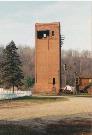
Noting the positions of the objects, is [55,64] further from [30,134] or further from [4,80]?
[30,134]

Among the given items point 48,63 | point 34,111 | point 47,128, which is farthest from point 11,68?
point 47,128

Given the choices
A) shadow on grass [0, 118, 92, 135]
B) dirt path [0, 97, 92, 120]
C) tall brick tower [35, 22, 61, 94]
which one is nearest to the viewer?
shadow on grass [0, 118, 92, 135]

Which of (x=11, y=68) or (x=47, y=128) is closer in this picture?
(x=47, y=128)

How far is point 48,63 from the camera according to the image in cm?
7294

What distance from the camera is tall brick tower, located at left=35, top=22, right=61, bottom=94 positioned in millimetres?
72688

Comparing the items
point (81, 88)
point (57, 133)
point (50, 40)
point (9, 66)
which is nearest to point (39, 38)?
point (50, 40)

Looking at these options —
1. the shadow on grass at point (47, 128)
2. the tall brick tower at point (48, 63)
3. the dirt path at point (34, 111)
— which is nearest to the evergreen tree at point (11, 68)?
the tall brick tower at point (48, 63)

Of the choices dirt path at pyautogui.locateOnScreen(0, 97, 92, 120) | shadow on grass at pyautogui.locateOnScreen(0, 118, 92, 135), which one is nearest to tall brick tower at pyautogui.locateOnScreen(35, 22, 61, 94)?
dirt path at pyautogui.locateOnScreen(0, 97, 92, 120)

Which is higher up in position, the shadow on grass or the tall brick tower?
the tall brick tower

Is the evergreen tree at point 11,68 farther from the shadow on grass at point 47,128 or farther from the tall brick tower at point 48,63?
the shadow on grass at point 47,128

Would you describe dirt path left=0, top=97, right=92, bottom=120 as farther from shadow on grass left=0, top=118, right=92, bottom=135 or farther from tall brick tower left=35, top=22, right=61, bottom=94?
tall brick tower left=35, top=22, right=61, bottom=94

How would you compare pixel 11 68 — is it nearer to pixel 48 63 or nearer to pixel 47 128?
pixel 48 63

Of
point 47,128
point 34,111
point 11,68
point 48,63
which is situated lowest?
point 34,111

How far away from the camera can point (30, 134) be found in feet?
50.7
